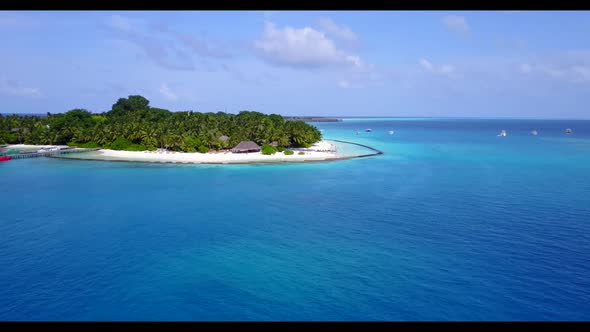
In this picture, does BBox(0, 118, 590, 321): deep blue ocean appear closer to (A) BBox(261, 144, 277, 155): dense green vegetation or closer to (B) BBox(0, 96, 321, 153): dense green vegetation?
(A) BBox(261, 144, 277, 155): dense green vegetation

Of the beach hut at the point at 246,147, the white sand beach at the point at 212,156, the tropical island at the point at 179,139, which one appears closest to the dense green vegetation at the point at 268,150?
the tropical island at the point at 179,139

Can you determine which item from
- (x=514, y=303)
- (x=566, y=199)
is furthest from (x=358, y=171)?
(x=514, y=303)

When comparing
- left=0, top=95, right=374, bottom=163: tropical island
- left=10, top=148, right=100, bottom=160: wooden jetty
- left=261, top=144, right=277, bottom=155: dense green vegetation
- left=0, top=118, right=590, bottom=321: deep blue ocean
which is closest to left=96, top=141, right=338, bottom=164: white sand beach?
left=0, top=95, right=374, bottom=163: tropical island

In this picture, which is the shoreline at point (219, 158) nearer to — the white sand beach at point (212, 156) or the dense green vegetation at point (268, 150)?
the white sand beach at point (212, 156)

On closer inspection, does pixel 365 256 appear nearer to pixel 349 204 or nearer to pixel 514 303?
pixel 514 303

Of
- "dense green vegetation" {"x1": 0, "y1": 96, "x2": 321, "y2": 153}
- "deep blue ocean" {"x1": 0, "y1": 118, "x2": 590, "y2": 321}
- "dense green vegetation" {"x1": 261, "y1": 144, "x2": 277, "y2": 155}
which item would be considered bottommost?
"deep blue ocean" {"x1": 0, "y1": 118, "x2": 590, "y2": 321}

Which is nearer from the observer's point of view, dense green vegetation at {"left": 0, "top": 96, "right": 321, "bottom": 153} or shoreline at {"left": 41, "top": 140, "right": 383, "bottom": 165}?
shoreline at {"left": 41, "top": 140, "right": 383, "bottom": 165}
